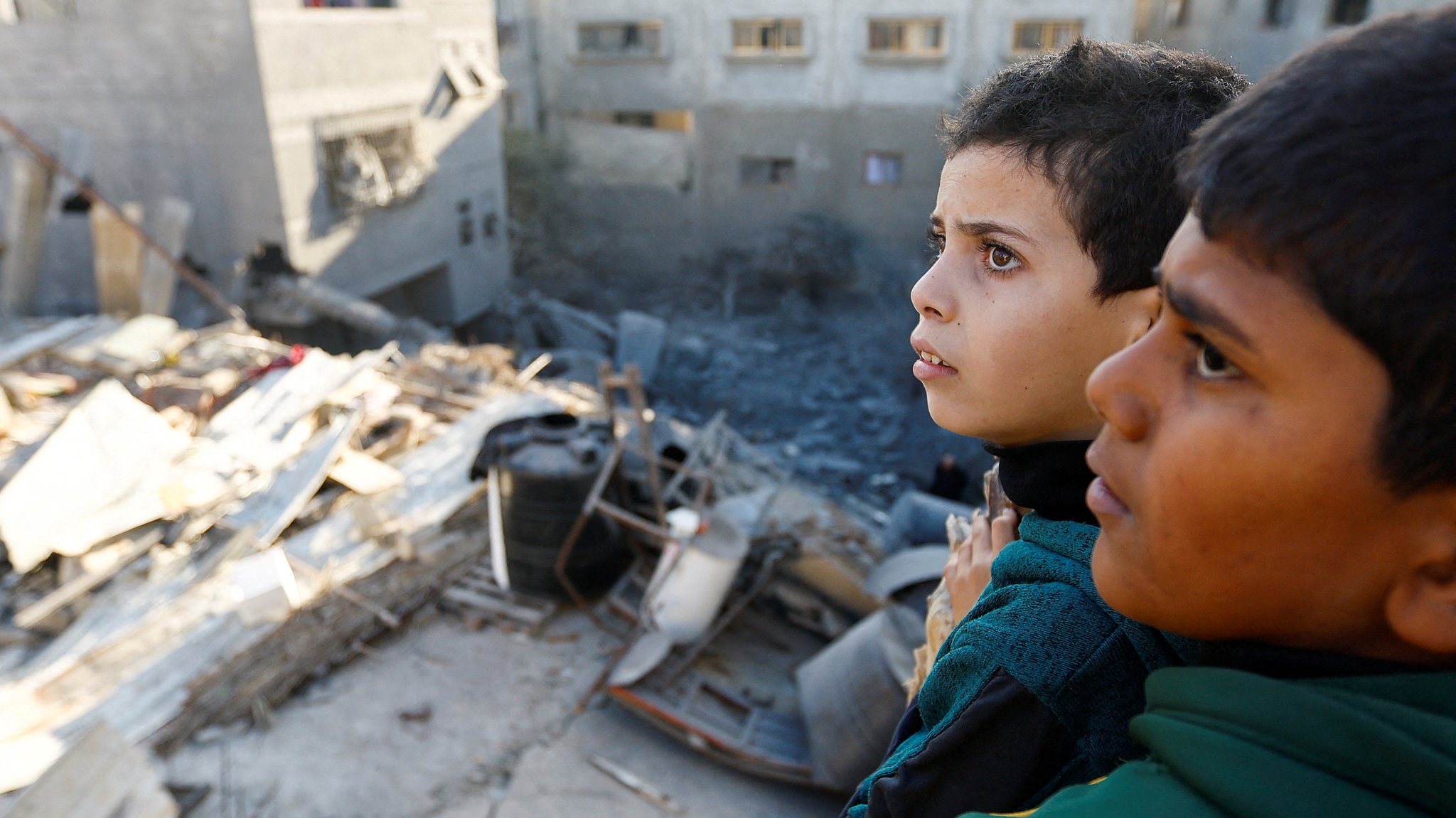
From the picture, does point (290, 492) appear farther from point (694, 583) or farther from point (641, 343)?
point (641, 343)

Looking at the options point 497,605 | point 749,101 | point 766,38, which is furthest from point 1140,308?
point 766,38

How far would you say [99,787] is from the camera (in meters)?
3.75

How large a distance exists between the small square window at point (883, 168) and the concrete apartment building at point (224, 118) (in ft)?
38.8

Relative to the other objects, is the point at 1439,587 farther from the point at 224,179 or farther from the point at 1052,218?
the point at 224,179

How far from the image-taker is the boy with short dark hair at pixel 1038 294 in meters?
0.99

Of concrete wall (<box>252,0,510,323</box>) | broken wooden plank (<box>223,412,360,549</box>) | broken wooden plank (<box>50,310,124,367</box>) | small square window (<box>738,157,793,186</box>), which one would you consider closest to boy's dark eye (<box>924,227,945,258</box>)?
broken wooden plank (<box>223,412,360,549</box>)

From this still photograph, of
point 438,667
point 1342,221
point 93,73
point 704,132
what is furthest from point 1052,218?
point 704,132

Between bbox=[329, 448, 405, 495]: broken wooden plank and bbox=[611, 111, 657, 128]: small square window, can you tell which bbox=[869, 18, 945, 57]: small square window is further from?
bbox=[329, 448, 405, 495]: broken wooden plank

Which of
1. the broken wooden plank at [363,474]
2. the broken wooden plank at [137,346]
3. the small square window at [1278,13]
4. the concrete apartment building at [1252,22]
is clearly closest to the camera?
the broken wooden plank at [363,474]

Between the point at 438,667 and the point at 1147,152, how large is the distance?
19.0 ft

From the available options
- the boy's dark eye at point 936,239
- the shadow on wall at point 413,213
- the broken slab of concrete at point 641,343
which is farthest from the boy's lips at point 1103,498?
the broken slab of concrete at point 641,343

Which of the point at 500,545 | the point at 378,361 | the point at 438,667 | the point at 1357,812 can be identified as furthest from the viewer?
the point at 378,361

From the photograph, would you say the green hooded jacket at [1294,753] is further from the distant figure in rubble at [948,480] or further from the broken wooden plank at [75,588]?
the distant figure in rubble at [948,480]

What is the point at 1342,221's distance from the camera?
0.59 meters
